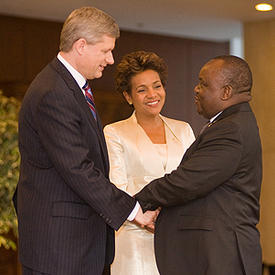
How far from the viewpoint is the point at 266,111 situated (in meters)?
Result: 7.00

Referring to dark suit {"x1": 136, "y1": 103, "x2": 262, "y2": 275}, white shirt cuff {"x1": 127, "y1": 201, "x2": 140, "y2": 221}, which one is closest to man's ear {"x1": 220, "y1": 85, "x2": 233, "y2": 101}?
dark suit {"x1": 136, "y1": 103, "x2": 262, "y2": 275}

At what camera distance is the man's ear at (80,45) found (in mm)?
2818

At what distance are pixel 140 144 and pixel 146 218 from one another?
25.7 inches

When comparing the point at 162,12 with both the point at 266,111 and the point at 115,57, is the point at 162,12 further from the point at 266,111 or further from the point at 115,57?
the point at 266,111

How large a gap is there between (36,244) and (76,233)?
0.18 meters

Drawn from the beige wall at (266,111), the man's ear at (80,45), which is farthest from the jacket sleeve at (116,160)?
the beige wall at (266,111)

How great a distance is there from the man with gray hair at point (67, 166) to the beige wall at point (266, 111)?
14.3 feet

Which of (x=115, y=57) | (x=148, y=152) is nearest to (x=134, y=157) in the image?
(x=148, y=152)

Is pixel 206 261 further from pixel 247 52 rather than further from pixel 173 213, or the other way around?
pixel 247 52

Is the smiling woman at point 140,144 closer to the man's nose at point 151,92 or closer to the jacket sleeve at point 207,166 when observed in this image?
the man's nose at point 151,92

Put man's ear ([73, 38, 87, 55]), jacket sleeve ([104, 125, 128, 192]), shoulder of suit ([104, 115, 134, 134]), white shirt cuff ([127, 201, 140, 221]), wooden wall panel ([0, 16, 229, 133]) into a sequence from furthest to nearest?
wooden wall panel ([0, 16, 229, 133]) → shoulder of suit ([104, 115, 134, 134]) → jacket sleeve ([104, 125, 128, 192]) → white shirt cuff ([127, 201, 140, 221]) → man's ear ([73, 38, 87, 55])

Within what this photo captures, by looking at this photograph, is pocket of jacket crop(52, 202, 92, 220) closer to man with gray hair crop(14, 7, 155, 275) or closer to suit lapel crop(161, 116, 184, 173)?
man with gray hair crop(14, 7, 155, 275)

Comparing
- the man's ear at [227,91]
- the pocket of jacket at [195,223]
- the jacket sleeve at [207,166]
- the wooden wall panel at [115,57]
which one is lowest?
the pocket of jacket at [195,223]

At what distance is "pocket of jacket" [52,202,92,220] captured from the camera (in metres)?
2.75
